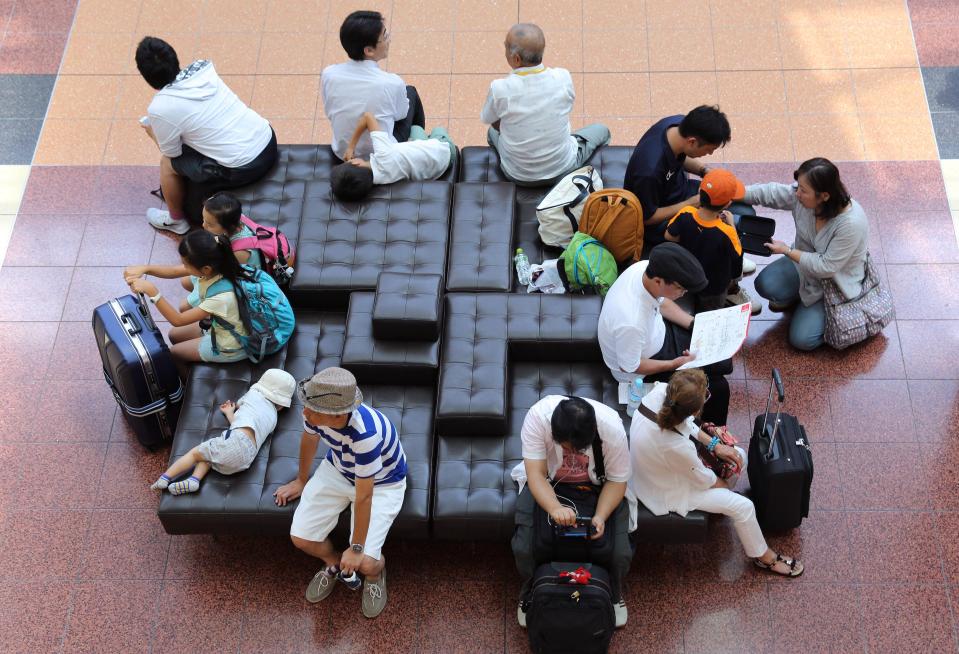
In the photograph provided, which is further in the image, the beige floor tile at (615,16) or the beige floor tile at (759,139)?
the beige floor tile at (615,16)

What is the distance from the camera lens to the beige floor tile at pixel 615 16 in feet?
23.3

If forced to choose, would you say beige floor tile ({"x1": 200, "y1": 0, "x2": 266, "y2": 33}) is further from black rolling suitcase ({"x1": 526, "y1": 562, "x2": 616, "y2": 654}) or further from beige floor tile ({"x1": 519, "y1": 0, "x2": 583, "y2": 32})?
black rolling suitcase ({"x1": 526, "y1": 562, "x2": 616, "y2": 654})

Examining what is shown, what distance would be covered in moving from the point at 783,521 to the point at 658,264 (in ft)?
4.80

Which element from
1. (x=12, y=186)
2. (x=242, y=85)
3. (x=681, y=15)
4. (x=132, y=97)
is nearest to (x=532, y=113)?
(x=681, y=15)

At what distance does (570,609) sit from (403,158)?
2.79 m

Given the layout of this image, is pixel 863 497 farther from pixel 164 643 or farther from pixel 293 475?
pixel 164 643

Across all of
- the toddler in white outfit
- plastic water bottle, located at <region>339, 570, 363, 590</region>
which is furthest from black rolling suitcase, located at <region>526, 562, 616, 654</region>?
the toddler in white outfit

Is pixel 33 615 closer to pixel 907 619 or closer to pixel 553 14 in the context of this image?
pixel 907 619

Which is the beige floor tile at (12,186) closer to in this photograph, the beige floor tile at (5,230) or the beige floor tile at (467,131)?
the beige floor tile at (5,230)

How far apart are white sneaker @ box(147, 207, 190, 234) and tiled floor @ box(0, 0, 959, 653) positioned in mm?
115

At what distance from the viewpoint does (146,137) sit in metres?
6.64

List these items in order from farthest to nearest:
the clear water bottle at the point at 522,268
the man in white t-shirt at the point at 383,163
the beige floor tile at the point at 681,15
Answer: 1. the beige floor tile at the point at 681,15
2. the man in white t-shirt at the point at 383,163
3. the clear water bottle at the point at 522,268

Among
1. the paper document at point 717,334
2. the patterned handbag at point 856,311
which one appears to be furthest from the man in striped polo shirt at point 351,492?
the patterned handbag at point 856,311

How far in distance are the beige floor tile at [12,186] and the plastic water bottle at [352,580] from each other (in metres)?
3.64
